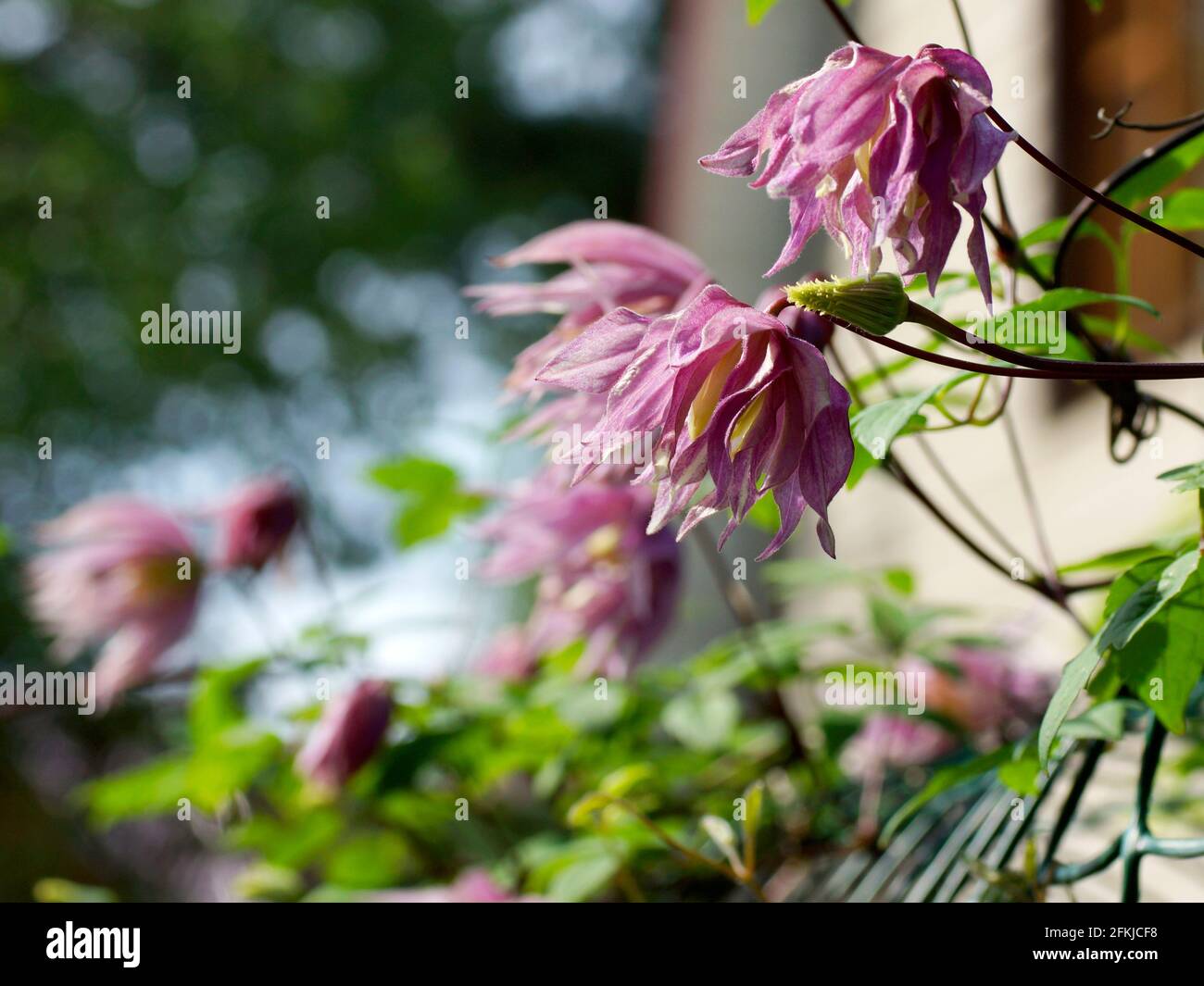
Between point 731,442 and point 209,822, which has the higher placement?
point 731,442

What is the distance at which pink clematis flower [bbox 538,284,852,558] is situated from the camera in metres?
0.30

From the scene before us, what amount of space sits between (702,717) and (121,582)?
446 mm

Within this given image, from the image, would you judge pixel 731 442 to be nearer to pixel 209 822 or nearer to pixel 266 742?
pixel 266 742

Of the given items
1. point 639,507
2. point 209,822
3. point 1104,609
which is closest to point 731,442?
point 1104,609

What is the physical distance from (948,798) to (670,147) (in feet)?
13.7

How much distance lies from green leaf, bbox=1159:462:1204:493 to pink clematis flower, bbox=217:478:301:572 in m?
0.72

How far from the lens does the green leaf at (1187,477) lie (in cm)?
32

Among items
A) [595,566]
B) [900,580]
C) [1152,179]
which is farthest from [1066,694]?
[900,580]


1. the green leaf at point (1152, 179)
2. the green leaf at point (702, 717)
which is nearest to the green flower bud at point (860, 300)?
the green leaf at point (1152, 179)

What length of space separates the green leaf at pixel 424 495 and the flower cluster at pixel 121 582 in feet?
0.52

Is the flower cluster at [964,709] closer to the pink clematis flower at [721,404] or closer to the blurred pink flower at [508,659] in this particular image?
the blurred pink flower at [508,659]

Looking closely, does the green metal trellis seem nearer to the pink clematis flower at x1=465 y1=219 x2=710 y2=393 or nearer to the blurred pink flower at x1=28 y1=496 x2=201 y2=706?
the pink clematis flower at x1=465 y1=219 x2=710 y2=393

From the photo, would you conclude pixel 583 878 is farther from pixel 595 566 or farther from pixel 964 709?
pixel 964 709
